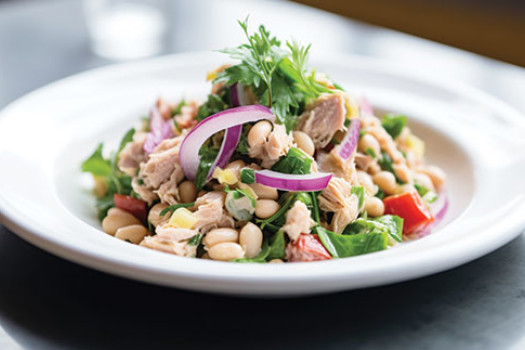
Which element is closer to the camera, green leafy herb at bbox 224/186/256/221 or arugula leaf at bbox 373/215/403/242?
green leafy herb at bbox 224/186/256/221

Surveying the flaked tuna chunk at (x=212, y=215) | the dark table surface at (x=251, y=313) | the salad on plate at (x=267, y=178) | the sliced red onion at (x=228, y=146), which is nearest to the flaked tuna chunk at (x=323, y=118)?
the salad on plate at (x=267, y=178)

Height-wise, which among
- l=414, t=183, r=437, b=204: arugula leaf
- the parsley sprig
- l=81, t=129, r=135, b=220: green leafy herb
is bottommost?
l=81, t=129, r=135, b=220: green leafy herb

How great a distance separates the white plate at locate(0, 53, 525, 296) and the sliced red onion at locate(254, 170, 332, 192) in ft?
1.29

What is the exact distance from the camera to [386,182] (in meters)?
2.79

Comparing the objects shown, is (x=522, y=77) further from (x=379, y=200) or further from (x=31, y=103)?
(x=31, y=103)

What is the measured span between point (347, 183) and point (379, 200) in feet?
0.74

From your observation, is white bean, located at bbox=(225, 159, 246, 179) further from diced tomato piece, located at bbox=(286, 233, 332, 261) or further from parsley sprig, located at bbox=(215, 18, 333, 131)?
diced tomato piece, located at bbox=(286, 233, 332, 261)

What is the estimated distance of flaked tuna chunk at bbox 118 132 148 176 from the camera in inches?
113

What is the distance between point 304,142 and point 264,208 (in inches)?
13.1

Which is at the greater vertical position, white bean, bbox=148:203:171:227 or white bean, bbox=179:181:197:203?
white bean, bbox=179:181:197:203

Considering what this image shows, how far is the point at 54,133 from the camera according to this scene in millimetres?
3133

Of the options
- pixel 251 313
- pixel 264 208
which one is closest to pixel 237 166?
pixel 264 208

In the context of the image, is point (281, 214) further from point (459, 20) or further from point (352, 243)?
point (459, 20)

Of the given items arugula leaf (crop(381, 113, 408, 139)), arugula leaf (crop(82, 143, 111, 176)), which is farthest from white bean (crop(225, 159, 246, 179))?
arugula leaf (crop(381, 113, 408, 139))
